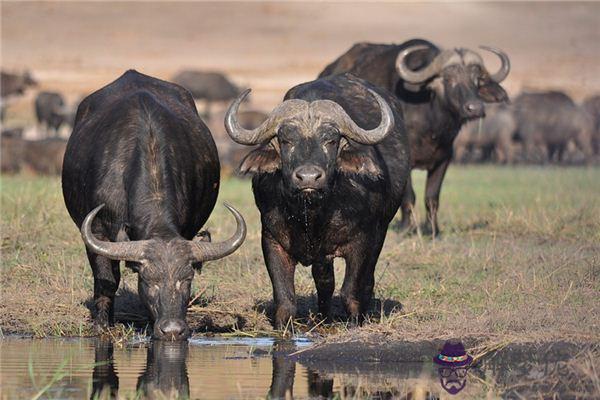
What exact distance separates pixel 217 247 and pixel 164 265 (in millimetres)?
366

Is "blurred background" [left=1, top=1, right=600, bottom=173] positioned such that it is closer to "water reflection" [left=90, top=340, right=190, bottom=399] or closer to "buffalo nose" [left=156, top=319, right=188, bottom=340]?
"water reflection" [left=90, top=340, right=190, bottom=399]

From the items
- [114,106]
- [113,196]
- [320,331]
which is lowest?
[320,331]

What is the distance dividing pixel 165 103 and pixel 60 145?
11.2 m

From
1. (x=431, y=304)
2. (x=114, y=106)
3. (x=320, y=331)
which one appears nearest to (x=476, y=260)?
(x=431, y=304)

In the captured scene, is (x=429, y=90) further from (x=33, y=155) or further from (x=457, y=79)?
(x=33, y=155)

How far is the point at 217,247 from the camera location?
27.0 ft

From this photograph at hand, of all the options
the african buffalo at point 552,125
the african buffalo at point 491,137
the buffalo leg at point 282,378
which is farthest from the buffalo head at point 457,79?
the african buffalo at point 552,125

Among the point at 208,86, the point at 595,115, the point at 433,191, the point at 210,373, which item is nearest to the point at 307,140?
the point at 210,373

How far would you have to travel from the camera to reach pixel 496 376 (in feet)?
24.2

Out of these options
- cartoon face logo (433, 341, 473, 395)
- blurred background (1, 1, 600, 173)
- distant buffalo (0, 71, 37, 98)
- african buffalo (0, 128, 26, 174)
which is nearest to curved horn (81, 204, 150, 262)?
cartoon face logo (433, 341, 473, 395)

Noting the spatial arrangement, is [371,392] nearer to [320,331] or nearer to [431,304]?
[320,331]

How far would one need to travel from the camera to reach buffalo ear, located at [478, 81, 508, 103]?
1512 centimetres

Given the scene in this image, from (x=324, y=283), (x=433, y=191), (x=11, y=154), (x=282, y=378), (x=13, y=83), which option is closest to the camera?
(x=282, y=378)

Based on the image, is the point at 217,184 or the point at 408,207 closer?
the point at 217,184
